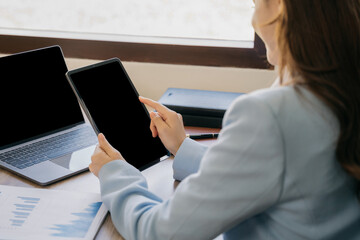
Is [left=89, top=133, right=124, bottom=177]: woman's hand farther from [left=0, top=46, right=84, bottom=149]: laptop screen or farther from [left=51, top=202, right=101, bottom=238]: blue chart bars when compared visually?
[left=0, top=46, right=84, bottom=149]: laptop screen

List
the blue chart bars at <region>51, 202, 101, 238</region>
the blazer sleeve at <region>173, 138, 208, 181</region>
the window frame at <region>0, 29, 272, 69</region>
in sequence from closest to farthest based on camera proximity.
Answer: the blue chart bars at <region>51, 202, 101, 238</region>
the blazer sleeve at <region>173, 138, 208, 181</region>
the window frame at <region>0, 29, 272, 69</region>

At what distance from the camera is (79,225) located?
0.82m

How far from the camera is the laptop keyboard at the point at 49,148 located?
1.06m

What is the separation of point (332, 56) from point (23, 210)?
651 millimetres

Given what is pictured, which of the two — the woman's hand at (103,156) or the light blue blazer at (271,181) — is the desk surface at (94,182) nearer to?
the woman's hand at (103,156)

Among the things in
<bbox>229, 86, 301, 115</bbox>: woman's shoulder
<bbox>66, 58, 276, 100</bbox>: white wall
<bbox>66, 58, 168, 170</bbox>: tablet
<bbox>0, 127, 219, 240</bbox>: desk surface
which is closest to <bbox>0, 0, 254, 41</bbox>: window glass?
<bbox>66, 58, 276, 100</bbox>: white wall

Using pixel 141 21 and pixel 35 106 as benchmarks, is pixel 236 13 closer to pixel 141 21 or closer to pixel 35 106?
pixel 141 21

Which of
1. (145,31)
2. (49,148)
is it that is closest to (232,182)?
(49,148)

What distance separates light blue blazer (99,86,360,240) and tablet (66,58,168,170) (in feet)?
1.09

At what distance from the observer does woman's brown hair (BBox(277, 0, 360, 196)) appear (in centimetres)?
61

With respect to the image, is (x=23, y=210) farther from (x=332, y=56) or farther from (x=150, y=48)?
(x=150, y=48)

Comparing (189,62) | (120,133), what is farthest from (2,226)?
(189,62)

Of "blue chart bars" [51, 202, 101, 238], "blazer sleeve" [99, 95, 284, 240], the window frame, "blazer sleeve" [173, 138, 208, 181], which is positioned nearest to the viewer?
"blazer sleeve" [99, 95, 284, 240]

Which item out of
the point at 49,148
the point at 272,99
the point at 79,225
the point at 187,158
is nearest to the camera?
the point at 272,99
